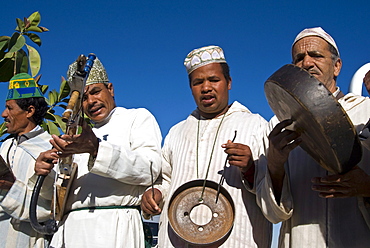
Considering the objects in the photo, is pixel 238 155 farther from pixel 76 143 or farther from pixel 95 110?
pixel 95 110

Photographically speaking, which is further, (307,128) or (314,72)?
(314,72)

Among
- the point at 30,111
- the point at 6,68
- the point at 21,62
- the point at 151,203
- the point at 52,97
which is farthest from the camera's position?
the point at 52,97

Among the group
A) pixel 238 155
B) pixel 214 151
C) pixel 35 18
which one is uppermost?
pixel 35 18

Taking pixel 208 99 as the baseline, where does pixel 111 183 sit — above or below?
below

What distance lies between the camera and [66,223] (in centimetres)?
349

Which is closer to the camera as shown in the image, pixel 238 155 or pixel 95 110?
pixel 238 155

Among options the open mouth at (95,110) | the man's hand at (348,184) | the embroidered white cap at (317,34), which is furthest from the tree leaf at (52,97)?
the man's hand at (348,184)

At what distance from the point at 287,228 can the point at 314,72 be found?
2.98ft

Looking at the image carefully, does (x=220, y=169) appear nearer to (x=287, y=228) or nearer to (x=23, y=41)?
(x=287, y=228)

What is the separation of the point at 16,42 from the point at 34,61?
1.10 feet

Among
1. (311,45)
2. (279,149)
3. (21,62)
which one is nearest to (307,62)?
(311,45)

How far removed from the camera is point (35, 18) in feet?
21.7

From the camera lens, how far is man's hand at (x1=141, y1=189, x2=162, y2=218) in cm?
314

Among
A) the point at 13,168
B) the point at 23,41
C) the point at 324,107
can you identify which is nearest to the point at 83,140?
the point at 13,168
